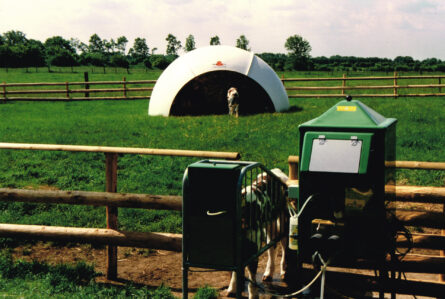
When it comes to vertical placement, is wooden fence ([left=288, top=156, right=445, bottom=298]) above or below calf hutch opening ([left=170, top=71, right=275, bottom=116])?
below

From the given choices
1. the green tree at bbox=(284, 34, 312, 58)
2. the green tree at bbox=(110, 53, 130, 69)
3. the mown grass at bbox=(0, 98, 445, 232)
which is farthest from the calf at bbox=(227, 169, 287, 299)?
the green tree at bbox=(284, 34, 312, 58)

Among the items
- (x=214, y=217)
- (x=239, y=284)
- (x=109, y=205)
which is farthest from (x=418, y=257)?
(x=109, y=205)

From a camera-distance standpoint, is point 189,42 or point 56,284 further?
point 189,42

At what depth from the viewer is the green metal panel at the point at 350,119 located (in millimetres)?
4203

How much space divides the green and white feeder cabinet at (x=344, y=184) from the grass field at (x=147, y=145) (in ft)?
12.6

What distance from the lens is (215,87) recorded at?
19156 mm

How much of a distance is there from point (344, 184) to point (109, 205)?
3.00 m

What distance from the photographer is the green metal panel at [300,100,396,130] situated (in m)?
4.20

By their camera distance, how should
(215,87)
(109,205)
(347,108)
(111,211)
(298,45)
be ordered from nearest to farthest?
(347,108) < (109,205) < (111,211) < (215,87) < (298,45)

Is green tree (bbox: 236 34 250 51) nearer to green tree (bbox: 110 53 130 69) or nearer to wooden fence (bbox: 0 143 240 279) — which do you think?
green tree (bbox: 110 53 130 69)

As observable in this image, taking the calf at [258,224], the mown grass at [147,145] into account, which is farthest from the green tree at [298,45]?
the calf at [258,224]

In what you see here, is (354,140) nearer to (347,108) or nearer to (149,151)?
(347,108)

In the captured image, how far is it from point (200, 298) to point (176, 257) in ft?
6.19

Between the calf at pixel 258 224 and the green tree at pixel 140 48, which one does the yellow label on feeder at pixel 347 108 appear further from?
the green tree at pixel 140 48
